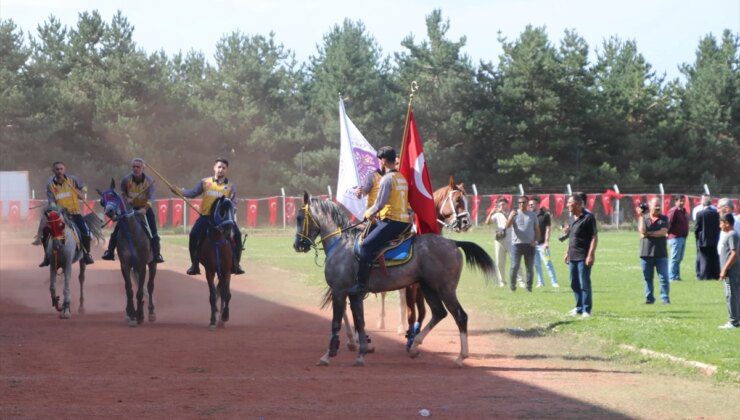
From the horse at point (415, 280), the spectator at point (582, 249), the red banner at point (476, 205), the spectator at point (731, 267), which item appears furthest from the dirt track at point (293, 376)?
the red banner at point (476, 205)

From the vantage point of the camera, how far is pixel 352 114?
73.0 m

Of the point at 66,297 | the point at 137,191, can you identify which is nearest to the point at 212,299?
the point at 137,191

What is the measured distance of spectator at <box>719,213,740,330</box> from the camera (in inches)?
644

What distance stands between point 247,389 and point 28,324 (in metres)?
8.21

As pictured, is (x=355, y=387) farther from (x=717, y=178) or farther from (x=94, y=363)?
(x=717, y=178)

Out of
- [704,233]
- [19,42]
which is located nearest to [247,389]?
[704,233]

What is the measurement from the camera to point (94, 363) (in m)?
13.7

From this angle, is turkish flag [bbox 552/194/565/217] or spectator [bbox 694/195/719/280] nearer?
spectator [bbox 694/195/719/280]

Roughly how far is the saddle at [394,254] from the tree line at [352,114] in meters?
55.9

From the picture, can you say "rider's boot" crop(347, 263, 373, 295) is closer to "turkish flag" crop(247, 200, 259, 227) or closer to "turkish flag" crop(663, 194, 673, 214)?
"turkish flag" crop(247, 200, 259, 227)

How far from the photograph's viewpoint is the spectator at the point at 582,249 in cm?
1827

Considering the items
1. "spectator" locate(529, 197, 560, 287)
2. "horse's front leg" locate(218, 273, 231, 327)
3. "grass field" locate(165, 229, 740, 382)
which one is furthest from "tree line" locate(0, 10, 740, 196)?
"horse's front leg" locate(218, 273, 231, 327)

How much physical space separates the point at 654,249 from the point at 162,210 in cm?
4198

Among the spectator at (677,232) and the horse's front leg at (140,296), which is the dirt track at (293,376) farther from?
the spectator at (677,232)
